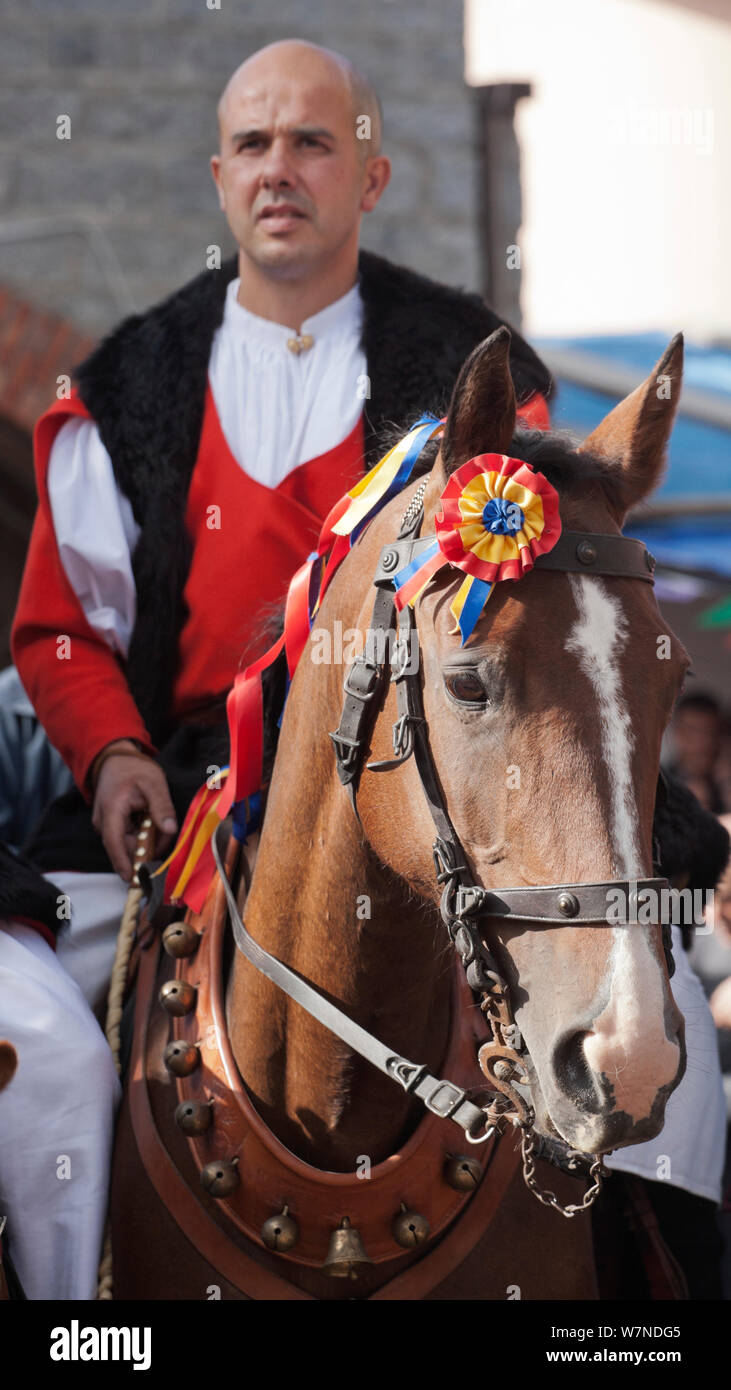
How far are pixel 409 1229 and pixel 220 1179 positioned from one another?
294 mm

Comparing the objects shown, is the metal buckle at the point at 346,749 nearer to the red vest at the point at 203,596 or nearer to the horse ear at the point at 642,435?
the horse ear at the point at 642,435

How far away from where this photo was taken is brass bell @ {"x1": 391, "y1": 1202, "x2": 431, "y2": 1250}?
89.9 inches

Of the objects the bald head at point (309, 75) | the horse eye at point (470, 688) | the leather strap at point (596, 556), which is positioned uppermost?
the bald head at point (309, 75)

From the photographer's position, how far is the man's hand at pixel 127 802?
2842mm

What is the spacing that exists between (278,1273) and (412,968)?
1.72 feet

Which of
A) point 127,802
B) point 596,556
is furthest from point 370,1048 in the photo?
point 127,802

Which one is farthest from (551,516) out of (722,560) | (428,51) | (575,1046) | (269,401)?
(428,51)

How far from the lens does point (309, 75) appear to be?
3.05 metres

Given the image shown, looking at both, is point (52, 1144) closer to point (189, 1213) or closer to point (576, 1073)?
point (189, 1213)

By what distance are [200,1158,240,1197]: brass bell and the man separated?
650mm

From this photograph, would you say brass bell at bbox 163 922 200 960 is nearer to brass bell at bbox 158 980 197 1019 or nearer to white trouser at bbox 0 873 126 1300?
brass bell at bbox 158 980 197 1019

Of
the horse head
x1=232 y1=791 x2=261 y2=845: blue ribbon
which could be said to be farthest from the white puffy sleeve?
the horse head

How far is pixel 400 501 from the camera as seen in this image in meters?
2.21

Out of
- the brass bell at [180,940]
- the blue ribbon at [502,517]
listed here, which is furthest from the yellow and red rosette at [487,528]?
the brass bell at [180,940]
